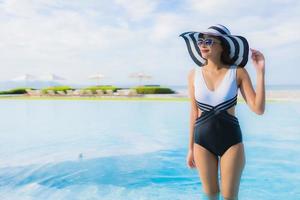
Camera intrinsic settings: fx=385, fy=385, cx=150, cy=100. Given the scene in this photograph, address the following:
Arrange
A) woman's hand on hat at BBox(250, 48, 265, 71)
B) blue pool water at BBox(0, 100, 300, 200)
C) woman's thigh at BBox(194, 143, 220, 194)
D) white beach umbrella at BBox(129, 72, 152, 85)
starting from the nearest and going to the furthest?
woman's hand on hat at BBox(250, 48, 265, 71), woman's thigh at BBox(194, 143, 220, 194), blue pool water at BBox(0, 100, 300, 200), white beach umbrella at BBox(129, 72, 152, 85)

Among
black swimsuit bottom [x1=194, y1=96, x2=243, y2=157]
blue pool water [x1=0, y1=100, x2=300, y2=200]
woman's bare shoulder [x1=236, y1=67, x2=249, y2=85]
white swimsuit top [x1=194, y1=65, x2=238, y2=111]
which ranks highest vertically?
woman's bare shoulder [x1=236, y1=67, x2=249, y2=85]

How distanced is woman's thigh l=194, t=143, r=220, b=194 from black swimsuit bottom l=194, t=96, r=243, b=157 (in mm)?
76

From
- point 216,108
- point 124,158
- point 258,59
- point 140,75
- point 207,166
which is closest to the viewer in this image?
point 258,59

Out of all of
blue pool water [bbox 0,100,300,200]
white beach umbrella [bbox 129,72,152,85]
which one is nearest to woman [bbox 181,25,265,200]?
blue pool water [bbox 0,100,300,200]

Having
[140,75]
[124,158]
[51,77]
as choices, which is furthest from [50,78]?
[124,158]

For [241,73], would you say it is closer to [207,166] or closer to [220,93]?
[220,93]

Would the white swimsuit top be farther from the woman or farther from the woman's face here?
the woman's face

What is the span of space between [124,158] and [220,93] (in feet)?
18.9

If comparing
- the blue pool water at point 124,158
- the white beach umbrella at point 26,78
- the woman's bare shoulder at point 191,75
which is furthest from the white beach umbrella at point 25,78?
the woman's bare shoulder at point 191,75

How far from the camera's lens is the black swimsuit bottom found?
2971mm

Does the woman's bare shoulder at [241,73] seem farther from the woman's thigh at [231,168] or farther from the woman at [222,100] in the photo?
the woman's thigh at [231,168]

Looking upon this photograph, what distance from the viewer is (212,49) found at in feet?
9.84

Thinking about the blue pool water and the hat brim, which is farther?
the blue pool water

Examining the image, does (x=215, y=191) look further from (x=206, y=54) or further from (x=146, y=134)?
(x=146, y=134)
